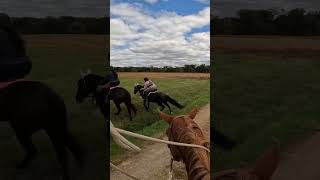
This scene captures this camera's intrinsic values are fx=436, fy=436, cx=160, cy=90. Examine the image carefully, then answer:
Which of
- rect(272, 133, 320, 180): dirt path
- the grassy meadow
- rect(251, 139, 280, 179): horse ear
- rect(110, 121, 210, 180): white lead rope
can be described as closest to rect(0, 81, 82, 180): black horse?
rect(110, 121, 210, 180): white lead rope

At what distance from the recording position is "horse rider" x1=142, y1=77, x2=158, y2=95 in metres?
3.22

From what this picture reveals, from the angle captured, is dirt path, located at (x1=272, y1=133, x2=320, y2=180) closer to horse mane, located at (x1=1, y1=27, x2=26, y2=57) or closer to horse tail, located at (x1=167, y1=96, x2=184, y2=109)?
horse tail, located at (x1=167, y1=96, x2=184, y2=109)

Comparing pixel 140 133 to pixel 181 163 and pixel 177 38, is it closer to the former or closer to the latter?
pixel 181 163

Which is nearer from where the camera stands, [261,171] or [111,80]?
[261,171]

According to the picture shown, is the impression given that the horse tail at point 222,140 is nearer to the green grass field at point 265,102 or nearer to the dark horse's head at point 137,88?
the green grass field at point 265,102

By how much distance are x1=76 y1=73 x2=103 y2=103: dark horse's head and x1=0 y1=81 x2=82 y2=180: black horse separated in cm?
14

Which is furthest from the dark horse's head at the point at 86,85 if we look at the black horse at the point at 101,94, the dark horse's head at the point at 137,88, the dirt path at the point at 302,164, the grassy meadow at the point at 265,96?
the dirt path at the point at 302,164

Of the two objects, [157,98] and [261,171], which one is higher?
[157,98]

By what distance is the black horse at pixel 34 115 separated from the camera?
10.4 ft

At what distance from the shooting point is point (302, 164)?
10.4ft

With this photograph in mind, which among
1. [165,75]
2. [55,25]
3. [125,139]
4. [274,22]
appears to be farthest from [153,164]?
[274,22]

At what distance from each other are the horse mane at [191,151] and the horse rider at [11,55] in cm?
117

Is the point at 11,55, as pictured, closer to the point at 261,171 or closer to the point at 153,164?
the point at 153,164

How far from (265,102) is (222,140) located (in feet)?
1.38
